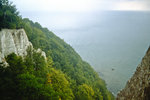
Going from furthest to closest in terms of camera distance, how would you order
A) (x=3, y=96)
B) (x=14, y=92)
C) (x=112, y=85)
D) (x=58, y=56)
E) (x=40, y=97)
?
(x=112, y=85)
(x=58, y=56)
(x=40, y=97)
(x=14, y=92)
(x=3, y=96)

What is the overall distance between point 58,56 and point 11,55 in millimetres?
21325

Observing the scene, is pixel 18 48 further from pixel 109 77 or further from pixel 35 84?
pixel 109 77

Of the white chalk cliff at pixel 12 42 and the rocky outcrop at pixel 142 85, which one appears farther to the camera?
the white chalk cliff at pixel 12 42

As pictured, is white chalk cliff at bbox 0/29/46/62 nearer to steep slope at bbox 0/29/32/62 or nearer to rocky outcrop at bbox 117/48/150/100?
steep slope at bbox 0/29/32/62

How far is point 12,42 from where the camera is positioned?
20.0 meters

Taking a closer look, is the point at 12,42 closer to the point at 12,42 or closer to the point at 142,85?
the point at 12,42

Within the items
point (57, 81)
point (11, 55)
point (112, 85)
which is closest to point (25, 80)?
point (11, 55)

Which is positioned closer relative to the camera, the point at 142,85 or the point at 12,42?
the point at 142,85

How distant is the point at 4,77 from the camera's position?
36.7ft

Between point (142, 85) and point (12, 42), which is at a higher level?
point (12, 42)

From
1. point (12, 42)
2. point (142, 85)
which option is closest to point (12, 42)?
point (12, 42)

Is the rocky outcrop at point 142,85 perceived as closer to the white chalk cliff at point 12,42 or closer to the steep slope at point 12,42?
the steep slope at point 12,42

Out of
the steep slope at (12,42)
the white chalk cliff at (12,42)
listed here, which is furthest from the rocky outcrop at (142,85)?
the white chalk cliff at (12,42)

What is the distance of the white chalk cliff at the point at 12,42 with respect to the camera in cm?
1862
